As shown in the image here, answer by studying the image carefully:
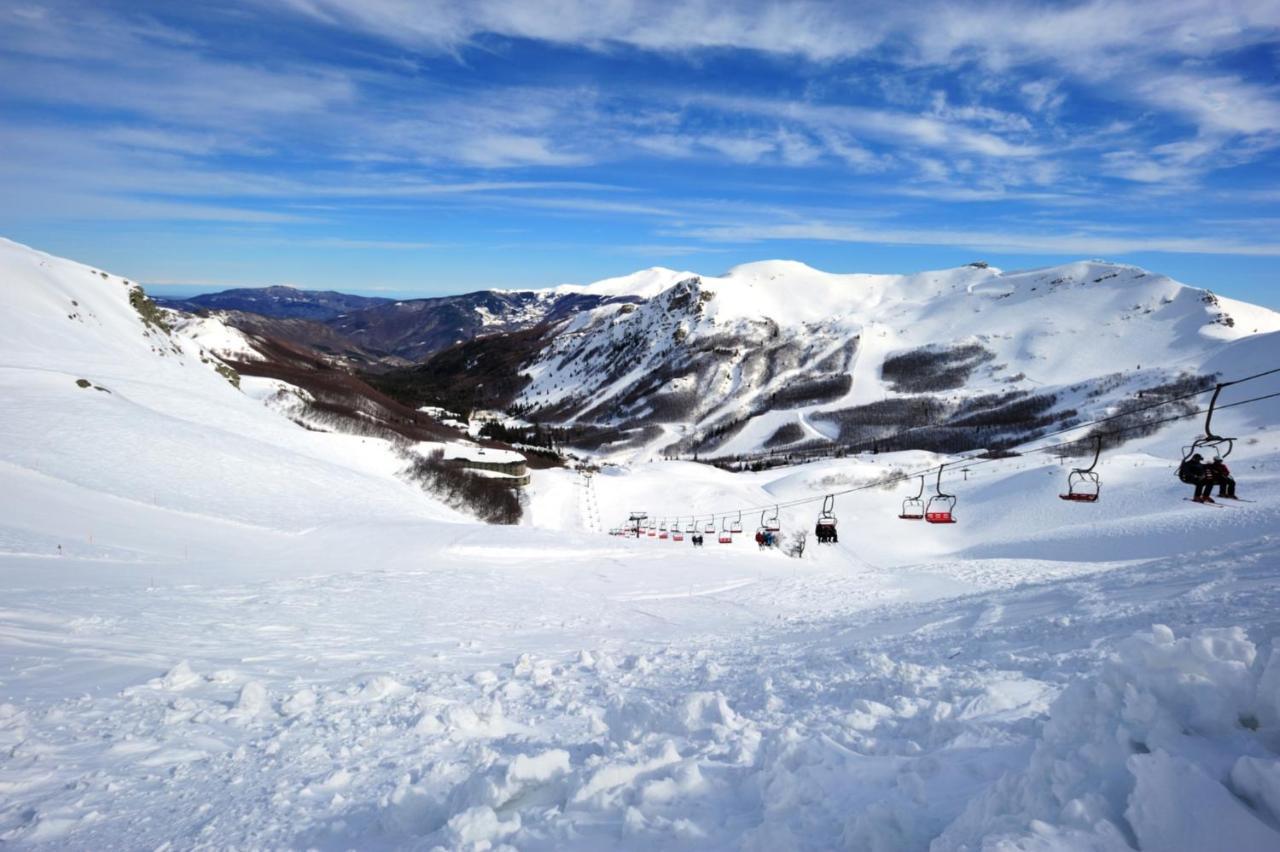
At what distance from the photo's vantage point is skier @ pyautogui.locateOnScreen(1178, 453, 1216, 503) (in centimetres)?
1702

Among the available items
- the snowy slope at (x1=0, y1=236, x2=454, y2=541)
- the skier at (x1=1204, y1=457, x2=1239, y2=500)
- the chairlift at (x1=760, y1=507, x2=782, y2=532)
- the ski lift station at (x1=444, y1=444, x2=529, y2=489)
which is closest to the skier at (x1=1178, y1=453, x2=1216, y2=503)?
the skier at (x1=1204, y1=457, x2=1239, y2=500)

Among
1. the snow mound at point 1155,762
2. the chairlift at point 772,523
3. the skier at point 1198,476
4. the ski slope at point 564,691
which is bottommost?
the chairlift at point 772,523

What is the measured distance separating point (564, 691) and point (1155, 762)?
7.17 meters

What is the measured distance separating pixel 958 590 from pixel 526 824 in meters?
19.9

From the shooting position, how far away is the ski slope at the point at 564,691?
4344 millimetres

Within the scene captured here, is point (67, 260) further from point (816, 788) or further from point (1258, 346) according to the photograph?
point (1258, 346)

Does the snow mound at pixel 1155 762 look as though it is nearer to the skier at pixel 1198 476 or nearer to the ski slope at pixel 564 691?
the ski slope at pixel 564 691

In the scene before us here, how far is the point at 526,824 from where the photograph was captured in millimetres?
5176

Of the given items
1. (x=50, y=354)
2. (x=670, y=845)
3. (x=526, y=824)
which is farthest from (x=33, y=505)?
(x=50, y=354)

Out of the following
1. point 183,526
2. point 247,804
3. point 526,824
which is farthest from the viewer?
point 183,526

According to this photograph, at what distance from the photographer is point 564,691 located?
30.8 feet

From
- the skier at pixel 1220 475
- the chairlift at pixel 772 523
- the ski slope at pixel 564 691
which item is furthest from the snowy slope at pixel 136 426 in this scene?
the skier at pixel 1220 475

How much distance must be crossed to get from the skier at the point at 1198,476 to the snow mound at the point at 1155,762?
15802mm

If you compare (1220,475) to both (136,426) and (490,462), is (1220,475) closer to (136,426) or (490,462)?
(136,426)
